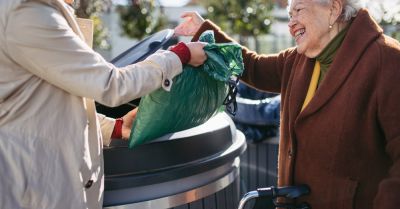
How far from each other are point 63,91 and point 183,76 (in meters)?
0.53

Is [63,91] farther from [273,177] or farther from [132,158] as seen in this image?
[273,177]

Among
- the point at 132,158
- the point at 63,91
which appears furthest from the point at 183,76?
the point at 63,91

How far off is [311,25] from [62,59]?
1.11 meters

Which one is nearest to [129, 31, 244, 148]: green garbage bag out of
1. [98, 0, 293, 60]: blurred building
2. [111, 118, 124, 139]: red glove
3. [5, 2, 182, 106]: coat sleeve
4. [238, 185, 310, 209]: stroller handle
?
[111, 118, 124, 139]: red glove

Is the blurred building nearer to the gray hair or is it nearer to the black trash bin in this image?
the black trash bin

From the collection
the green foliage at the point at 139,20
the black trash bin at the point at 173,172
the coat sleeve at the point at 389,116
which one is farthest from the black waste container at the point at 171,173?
the green foliage at the point at 139,20

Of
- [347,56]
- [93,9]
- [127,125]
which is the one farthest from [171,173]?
[93,9]

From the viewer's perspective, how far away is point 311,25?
1961mm

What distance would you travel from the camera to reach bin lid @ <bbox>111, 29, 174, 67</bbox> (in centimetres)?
244

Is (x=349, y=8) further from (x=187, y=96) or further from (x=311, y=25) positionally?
(x=187, y=96)

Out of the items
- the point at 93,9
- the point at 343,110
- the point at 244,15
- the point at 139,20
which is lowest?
the point at 244,15

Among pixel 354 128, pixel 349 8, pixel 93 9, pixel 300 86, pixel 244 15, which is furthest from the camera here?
pixel 244 15

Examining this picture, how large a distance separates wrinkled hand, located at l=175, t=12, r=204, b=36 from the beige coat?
1.08 m

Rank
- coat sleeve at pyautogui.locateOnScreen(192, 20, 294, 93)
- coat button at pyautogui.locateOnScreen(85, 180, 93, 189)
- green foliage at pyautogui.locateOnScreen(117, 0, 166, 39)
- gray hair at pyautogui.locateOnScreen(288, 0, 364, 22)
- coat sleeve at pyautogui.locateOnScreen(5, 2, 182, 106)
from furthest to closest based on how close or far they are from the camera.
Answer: green foliage at pyautogui.locateOnScreen(117, 0, 166, 39) → coat sleeve at pyautogui.locateOnScreen(192, 20, 294, 93) → gray hair at pyautogui.locateOnScreen(288, 0, 364, 22) → coat button at pyautogui.locateOnScreen(85, 180, 93, 189) → coat sleeve at pyautogui.locateOnScreen(5, 2, 182, 106)
